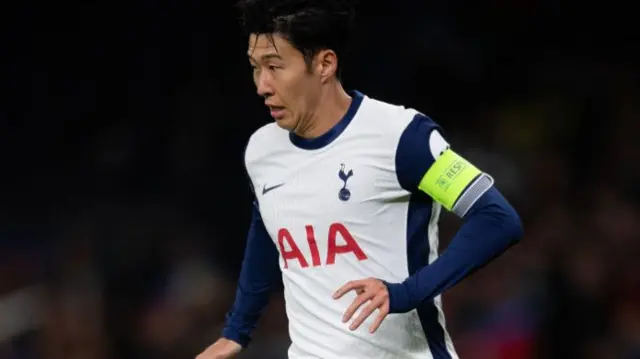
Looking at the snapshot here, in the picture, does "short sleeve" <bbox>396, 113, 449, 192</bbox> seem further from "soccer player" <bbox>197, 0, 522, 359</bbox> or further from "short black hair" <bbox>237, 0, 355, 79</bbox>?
"short black hair" <bbox>237, 0, 355, 79</bbox>

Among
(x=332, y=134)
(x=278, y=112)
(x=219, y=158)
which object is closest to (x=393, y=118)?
(x=332, y=134)

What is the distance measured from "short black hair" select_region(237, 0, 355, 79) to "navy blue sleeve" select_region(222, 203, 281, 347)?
1.61 feet

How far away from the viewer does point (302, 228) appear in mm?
2646

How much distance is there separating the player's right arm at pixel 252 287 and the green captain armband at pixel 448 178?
1.76ft

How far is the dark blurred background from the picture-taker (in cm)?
491

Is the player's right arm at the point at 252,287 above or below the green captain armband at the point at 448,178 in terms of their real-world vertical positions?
below

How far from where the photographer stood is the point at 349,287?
7.79 ft

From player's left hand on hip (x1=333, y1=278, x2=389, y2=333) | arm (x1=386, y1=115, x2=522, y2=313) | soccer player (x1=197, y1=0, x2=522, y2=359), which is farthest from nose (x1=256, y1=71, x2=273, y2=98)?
player's left hand on hip (x1=333, y1=278, x2=389, y2=333)

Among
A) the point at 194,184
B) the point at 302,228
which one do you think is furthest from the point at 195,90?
the point at 302,228

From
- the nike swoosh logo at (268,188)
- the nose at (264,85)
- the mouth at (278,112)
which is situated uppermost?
the nose at (264,85)

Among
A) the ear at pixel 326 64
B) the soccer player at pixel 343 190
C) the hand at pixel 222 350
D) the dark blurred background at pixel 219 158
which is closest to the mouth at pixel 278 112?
the soccer player at pixel 343 190

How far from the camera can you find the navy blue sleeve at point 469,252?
2.44 meters

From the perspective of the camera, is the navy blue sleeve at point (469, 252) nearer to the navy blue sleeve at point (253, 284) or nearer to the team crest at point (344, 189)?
the team crest at point (344, 189)

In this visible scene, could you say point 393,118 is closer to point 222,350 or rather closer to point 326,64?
point 326,64
